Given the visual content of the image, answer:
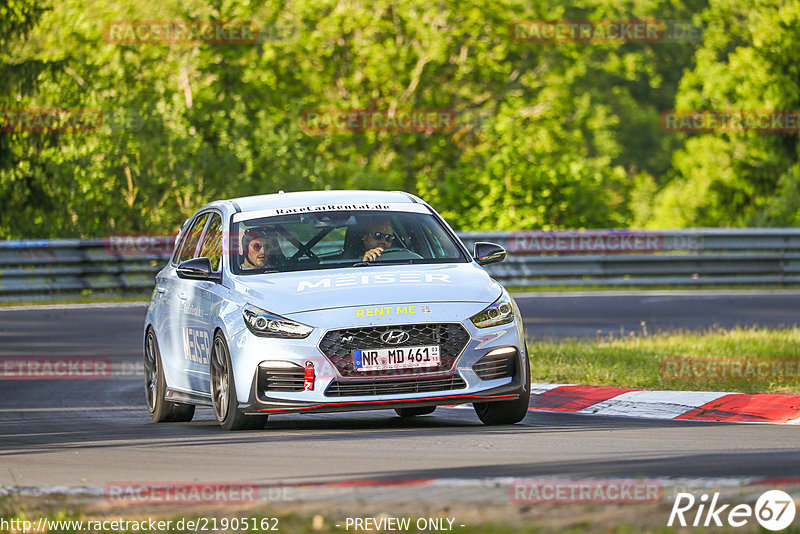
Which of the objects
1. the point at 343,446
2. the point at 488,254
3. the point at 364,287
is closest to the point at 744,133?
the point at 488,254

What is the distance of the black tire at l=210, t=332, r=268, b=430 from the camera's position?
10.1 metres

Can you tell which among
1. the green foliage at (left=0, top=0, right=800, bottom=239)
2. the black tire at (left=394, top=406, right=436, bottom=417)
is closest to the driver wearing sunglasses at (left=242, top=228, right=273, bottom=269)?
the black tire at (left=394, top=406, right=436, bottom=417)

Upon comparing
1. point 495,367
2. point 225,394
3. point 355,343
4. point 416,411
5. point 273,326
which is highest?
point 273,326

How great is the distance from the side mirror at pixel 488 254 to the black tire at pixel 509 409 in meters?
0.92

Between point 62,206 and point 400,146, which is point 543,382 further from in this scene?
point 400,146

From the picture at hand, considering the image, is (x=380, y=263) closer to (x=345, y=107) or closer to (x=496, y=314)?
(x=496, y=314)

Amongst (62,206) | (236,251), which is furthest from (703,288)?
(236,251)

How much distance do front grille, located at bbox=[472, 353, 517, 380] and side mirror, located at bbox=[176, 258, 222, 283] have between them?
6.68ft

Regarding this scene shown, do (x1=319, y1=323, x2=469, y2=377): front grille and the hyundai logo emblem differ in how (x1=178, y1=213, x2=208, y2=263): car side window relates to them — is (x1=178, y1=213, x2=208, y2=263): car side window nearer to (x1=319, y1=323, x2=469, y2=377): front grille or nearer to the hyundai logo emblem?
(x1=319, y1=323, x2=469, y2=377): front grille

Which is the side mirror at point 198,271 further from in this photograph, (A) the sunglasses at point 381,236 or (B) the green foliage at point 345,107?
(B) the green foliage at point 345,107

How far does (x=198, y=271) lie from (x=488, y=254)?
6.76ft

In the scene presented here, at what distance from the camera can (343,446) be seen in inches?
352

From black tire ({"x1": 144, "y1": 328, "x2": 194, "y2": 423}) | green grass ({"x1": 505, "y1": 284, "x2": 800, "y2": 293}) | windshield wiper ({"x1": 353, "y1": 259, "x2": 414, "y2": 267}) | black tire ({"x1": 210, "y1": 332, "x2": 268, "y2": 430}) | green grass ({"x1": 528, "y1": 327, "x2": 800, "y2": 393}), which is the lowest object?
green grass ({"x1": 505, "y1": 284, "x2": 800, "y2": 293})

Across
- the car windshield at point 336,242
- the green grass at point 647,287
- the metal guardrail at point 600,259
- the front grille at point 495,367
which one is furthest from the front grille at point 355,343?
the green grass at point 647,287
